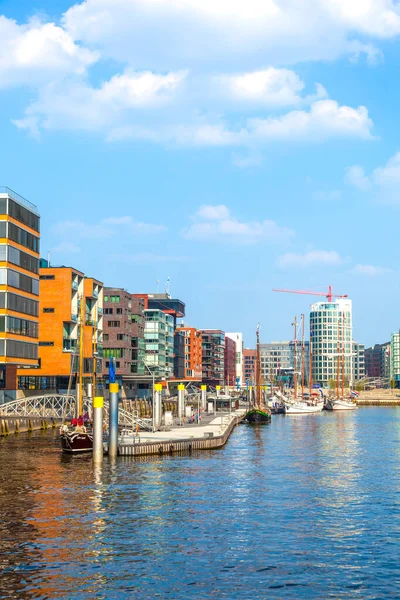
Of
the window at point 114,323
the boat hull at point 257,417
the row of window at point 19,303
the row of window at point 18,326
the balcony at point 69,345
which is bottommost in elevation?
the boat hull at point 257,417

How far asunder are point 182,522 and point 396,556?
44.3 ft

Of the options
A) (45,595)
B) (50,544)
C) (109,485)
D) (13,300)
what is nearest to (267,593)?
(45,595)

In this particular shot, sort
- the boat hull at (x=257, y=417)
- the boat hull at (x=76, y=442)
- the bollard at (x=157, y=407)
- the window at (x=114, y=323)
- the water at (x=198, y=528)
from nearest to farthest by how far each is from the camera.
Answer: the water at (x=198, y=528) < the boat hull at (x=76, y=442) < the bollard at (x=157, y=407) < the boat hull at (x=257, y=417) < the window at (x=114, y=323)

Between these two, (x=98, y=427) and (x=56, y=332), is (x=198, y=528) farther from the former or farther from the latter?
(x=56, y=332)

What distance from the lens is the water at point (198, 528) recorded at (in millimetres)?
34562

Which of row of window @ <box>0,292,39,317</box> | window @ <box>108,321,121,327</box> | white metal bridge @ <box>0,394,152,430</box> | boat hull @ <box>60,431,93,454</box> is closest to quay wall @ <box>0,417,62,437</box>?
white metal bridge @ <box>0,394,152,430</box>

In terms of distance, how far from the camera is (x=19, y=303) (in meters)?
129

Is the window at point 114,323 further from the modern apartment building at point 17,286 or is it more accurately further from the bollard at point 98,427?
the bollard at point 98,427

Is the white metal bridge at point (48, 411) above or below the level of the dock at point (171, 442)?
above

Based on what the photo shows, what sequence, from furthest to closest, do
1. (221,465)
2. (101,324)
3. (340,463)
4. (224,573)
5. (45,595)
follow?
(101,324) → (340,463) → (221,465) → (224,573) → (45,595)

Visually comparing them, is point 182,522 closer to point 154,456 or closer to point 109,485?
point 109,485

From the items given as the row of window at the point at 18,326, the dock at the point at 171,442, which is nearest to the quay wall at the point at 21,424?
the row of window at the point at 18,326

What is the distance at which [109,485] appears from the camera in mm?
60844

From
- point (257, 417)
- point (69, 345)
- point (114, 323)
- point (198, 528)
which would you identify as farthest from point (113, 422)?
point (114, 323)
